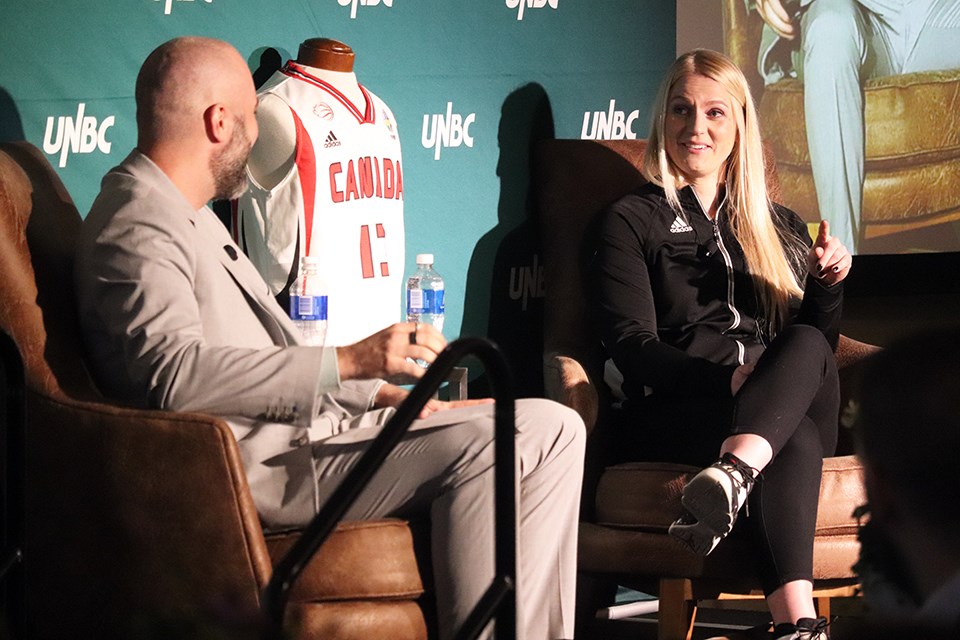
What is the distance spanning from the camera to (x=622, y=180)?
328 centimetres

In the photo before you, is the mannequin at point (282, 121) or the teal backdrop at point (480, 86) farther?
the teal backdrop at point (480, 86)

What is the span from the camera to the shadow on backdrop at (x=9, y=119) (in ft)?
8.79

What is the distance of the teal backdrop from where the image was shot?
3.05 meters

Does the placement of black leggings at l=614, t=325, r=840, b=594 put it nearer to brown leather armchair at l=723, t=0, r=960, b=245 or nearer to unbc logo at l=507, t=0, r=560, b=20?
brown leather armchair at l=723, t=0, r=960, b=245

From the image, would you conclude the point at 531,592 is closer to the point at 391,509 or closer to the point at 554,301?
the point at 391,509

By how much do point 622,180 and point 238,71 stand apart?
1269mm

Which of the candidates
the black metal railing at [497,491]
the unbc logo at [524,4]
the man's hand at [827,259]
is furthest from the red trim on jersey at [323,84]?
the black metal railing at [497,491]

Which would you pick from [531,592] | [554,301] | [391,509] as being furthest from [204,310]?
[554,301]

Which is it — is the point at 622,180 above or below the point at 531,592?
above

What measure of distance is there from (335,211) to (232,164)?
1.91 ft

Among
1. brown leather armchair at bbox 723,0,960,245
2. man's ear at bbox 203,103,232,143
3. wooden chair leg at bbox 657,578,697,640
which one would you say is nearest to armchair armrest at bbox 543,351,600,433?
wooden chair leg at bbox 657,578,697,640

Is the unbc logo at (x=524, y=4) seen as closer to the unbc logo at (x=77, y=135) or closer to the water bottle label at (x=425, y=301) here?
the water bottle label at (x=425, y=301)

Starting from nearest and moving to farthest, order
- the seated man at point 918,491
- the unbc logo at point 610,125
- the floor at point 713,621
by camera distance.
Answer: the seated man at point 918,491
the floor at point 713,621
the unbc logo at point 610,125

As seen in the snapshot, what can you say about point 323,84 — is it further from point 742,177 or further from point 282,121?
point 742,177
